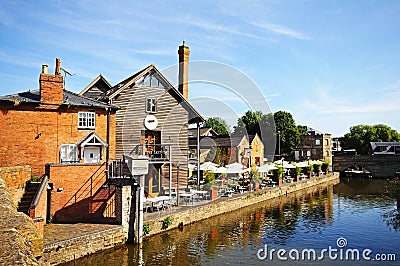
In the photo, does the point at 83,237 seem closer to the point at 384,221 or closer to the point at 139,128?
the point at 139,128

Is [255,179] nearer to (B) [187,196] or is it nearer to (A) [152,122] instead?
(B) [187,196]

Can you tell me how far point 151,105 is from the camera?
2220cm

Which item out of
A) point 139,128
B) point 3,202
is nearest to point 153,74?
point 139,128

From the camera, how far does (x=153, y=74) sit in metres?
22.2

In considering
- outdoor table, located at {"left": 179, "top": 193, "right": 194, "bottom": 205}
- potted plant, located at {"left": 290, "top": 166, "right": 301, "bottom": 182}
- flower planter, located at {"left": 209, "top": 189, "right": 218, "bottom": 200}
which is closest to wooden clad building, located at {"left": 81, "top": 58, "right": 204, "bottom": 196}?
outdoor table, located at {"left": 179, "top": 193, "right": 194, "bottom": 205}

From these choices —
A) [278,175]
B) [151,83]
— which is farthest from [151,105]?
[278,175]

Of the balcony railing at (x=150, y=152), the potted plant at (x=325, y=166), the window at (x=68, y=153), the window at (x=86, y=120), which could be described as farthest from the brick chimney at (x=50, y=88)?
the potted plant at (x=325, y=166)

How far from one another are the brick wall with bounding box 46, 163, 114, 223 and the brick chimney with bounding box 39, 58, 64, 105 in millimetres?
3645

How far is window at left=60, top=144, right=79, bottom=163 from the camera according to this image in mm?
17562

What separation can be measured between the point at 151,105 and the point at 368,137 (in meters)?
70.0

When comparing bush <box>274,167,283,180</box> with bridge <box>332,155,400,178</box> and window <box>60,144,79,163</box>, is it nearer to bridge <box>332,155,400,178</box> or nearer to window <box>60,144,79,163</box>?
window <box>60,144,79,163</box>

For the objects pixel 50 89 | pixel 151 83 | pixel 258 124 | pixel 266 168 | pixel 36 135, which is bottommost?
pixel 266 168

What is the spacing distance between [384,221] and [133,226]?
577 inches

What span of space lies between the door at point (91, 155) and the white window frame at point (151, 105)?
454 cm
